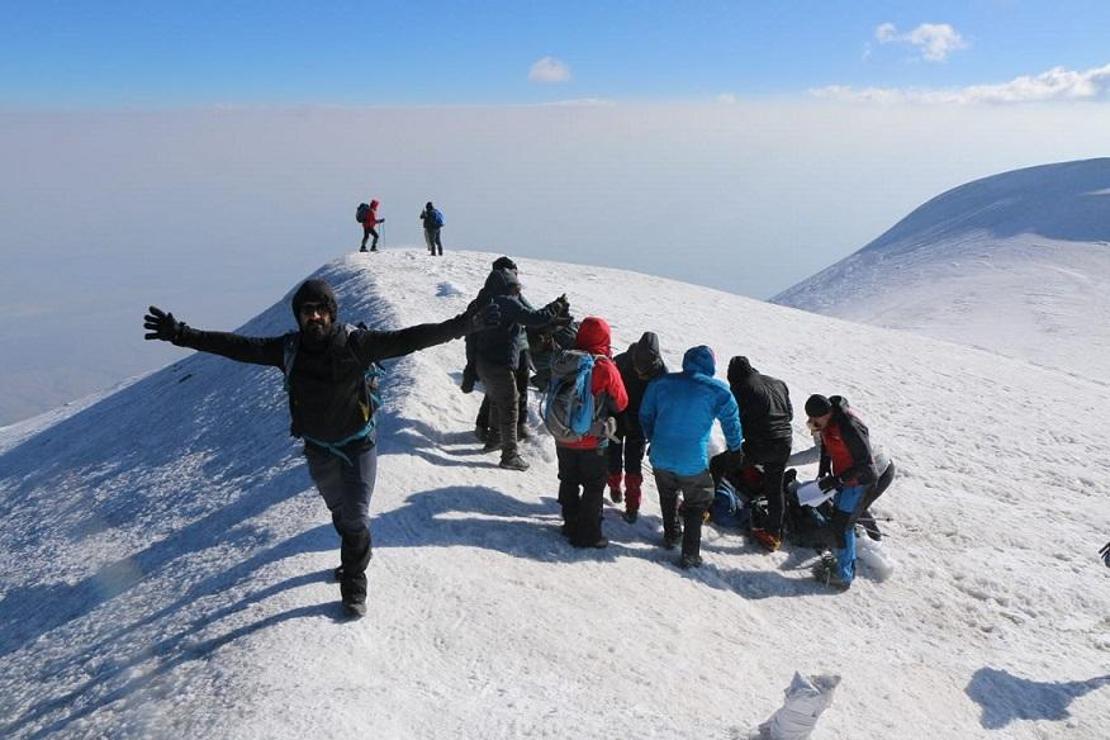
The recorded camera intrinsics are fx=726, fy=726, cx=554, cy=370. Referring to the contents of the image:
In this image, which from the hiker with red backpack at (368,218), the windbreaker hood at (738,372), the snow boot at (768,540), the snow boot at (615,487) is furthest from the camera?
the hiker with red backpack at (368,218)

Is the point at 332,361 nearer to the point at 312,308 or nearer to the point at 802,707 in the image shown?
the point at 312,308

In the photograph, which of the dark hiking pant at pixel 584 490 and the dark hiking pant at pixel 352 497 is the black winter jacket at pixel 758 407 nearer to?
the dark hiking pant at pixel 584 490

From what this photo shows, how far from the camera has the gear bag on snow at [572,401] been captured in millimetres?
7969

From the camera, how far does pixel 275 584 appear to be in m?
6.51

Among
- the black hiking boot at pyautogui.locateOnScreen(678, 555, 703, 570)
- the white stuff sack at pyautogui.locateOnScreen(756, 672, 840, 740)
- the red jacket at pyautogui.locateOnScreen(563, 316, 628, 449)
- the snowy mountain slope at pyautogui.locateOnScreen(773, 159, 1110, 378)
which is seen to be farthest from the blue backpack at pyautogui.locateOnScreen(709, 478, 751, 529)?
the snowy mountain slope at pyautogui.locateOnScreen(773, 159, 1110, 378)

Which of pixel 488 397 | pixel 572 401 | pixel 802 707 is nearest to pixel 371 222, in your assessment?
pixel 488 397

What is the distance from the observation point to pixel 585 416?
26.1 feet

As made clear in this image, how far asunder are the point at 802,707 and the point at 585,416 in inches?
142

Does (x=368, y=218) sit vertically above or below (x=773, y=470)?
above

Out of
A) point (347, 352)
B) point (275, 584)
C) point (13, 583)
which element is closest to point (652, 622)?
point (275, 584)

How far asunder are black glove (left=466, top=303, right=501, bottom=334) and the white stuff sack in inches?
135

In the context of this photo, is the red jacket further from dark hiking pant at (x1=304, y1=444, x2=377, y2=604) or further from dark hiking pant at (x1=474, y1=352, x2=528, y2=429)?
dark hiking pant at (x1=304, y1=444, x2=377, y2=604)

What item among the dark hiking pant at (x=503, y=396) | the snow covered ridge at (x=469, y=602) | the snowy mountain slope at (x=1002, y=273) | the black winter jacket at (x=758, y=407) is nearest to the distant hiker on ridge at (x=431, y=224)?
the snow covered ridge at (x=469, y=602)

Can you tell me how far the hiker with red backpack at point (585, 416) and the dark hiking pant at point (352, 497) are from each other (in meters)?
2.61
